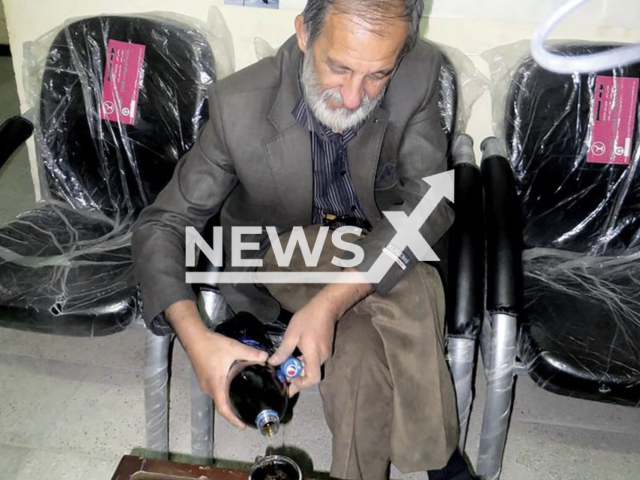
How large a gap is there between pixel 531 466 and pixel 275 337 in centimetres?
78

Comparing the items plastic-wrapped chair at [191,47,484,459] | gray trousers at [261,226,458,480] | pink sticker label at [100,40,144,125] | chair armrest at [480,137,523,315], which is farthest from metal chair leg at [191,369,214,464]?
pink sticker label at [100,40,144,125]

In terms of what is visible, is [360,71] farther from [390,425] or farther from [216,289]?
[390,425]

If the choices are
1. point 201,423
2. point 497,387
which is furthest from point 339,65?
point 201,423

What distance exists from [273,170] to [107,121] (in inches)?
24.8

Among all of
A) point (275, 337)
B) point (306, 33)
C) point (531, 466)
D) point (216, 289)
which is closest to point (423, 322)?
point (275, 337)

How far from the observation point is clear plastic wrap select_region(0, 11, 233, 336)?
1588 millimetres

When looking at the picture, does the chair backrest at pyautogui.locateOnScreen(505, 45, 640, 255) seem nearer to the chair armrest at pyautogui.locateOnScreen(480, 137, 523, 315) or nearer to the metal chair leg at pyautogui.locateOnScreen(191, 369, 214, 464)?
the chair armrest at pyautogui.locateOnScreen(480, 137, 523, 315)

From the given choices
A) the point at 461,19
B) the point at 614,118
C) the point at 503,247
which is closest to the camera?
the point at 503,247

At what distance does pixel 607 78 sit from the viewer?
5.04 feet

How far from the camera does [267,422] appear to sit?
3.07 ft

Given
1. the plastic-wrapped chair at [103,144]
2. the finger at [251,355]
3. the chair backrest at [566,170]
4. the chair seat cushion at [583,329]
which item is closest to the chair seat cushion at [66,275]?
the plastic-wrapped chair at [103,144]

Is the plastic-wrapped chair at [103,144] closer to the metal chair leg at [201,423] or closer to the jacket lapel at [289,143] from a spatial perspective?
the metal chair leg at [201,423]

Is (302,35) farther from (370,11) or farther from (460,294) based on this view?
(460,294)

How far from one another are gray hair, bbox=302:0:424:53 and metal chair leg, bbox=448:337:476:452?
1.93 feet
